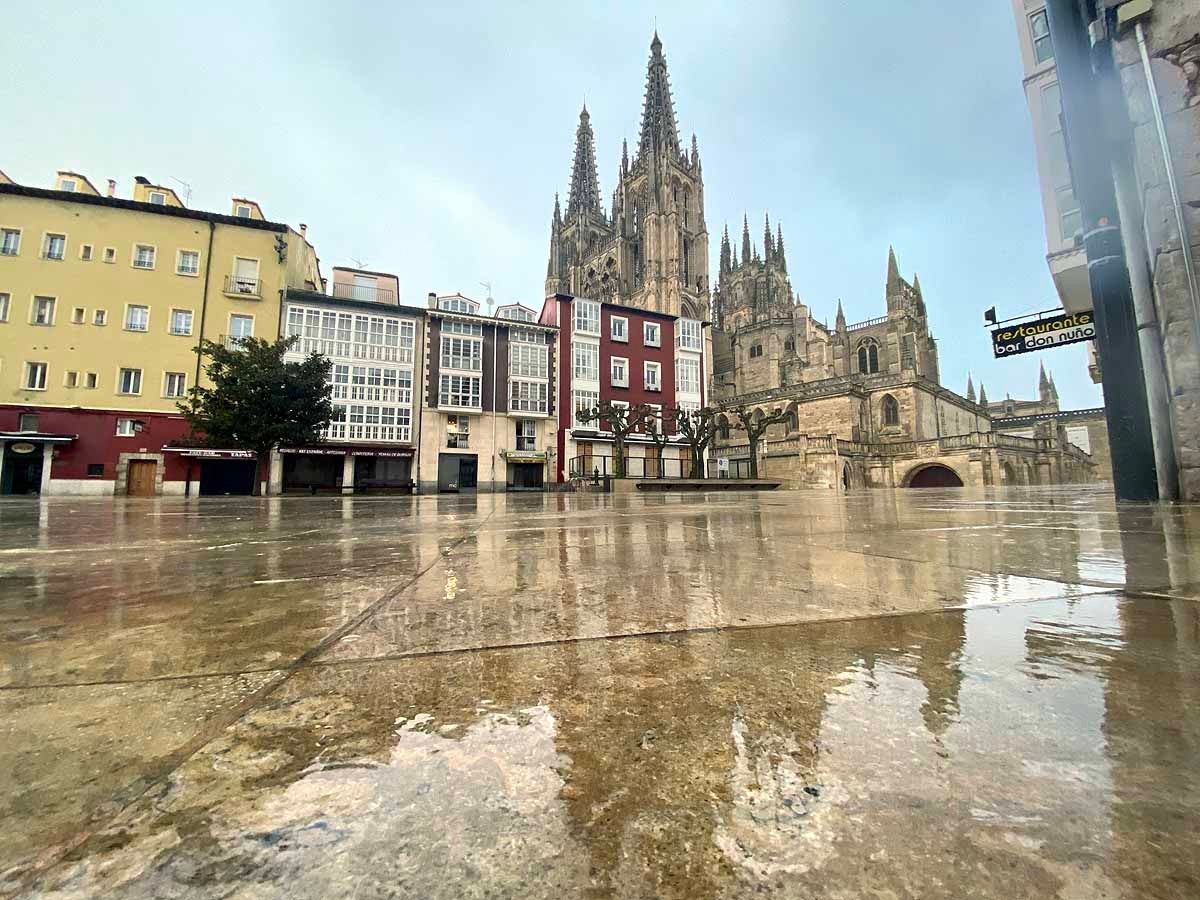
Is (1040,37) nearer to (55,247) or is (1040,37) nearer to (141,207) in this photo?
(141,207)

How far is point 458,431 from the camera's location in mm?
28031

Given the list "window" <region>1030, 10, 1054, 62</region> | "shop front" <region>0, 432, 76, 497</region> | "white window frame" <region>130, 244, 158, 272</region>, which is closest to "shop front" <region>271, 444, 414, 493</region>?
"shop front" <region>0, 432, 76, 497</region>

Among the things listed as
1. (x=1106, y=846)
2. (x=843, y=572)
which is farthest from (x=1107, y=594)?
(x=1106, y=846)

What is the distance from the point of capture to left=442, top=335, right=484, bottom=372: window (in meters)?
28.2

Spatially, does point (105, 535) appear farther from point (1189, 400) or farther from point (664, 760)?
point (1189, 400)

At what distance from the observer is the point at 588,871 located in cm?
49

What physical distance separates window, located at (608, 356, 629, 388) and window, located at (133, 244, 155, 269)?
75.6 feet

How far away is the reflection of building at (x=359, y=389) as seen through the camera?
25281mm

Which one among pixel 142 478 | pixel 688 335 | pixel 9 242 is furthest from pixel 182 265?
pixel 688 335

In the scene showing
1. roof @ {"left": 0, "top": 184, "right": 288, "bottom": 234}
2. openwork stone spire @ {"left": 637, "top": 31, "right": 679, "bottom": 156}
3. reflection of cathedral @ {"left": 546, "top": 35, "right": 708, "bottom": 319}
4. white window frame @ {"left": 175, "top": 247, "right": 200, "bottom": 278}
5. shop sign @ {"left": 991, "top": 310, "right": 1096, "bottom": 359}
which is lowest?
shop sign @ {"left": 991, "top": 310, "right": 1096, "bottom": 359}

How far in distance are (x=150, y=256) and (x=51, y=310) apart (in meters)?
4.38

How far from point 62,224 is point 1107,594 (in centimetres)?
3431

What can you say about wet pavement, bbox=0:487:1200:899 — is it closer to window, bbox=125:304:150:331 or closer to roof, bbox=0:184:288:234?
window, bbox=125:304:150:331

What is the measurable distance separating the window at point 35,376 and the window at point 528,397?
1987 cm
